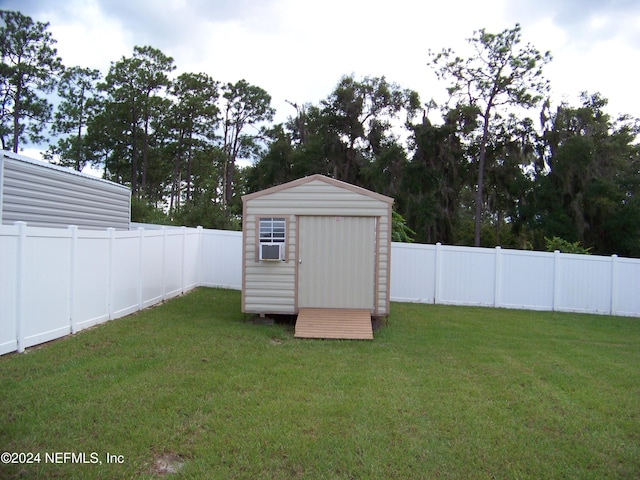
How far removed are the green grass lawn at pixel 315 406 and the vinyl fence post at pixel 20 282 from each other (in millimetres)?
211

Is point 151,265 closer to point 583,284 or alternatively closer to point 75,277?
point 75,277

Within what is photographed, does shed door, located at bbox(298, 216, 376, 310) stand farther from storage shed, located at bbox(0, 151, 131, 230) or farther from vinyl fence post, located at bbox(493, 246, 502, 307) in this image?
vinyl fence post, located at bbox(493, 246, 502, 307)

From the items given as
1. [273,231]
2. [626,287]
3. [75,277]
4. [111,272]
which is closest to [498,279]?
[626,287]

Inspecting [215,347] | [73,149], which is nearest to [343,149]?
[73,149]

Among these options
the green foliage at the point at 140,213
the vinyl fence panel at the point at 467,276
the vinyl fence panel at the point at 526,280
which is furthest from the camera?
the green foliage at the point at 140,213

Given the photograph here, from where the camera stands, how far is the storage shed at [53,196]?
712 cm

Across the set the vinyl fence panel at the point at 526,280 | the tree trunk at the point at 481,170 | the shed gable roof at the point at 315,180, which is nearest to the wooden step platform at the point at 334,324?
the shed gable roof at the point at 315,180

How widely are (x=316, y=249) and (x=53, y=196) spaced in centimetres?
486

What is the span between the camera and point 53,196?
8.27m

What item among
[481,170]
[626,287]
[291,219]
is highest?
[481,170]

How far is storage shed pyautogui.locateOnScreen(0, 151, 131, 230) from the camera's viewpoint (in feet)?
23.4

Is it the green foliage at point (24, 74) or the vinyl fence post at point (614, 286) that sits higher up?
the green foliage at point (24, 74)

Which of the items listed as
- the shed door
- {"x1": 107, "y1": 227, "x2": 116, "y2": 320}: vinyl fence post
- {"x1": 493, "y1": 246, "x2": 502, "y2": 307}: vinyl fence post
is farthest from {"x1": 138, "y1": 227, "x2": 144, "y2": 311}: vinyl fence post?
{"x1": 493, "y1": 246, "x2": 502, "y2": 307}: vinyl fence post

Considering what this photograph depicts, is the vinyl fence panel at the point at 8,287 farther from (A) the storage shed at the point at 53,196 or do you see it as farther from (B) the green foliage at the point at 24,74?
(B) the green foliage at the point at 24,74
